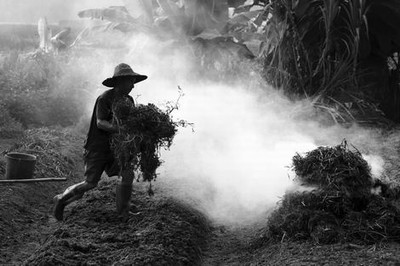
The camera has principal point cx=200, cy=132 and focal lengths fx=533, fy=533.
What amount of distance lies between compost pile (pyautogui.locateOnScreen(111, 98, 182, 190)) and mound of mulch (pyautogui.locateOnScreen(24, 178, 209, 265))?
66 centimetres

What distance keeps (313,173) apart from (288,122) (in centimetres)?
428

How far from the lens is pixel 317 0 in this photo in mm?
10789

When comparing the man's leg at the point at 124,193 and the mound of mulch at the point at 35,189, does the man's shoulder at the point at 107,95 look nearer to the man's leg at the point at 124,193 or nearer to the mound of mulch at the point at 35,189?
the man's leg at the point at 124,193

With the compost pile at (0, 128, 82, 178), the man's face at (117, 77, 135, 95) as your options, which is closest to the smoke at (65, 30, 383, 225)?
the man's face at (117, 77, 135, 95)

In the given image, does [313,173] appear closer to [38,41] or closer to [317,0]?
[317,0]

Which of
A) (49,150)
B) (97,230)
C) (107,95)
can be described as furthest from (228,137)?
(97,230)

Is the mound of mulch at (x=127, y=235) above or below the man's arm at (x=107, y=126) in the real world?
below

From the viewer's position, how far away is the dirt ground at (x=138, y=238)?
4637mm

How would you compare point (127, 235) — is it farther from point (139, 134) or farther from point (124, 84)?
point (124, 84)

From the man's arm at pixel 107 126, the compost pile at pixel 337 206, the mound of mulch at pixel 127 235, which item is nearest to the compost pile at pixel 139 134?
the man's arm at pixel 107 126

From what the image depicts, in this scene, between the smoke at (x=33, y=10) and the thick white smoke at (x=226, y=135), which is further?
the smoke at (x=33, y=10)

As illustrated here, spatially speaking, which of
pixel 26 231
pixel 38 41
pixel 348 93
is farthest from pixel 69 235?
pixel 38 41

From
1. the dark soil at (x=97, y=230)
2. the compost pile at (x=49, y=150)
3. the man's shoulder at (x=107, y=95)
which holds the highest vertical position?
the man's shoulder at (x=107, y=95)

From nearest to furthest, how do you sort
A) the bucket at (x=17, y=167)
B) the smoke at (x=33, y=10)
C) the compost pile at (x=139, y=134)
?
the compost pile at (x=139, y=134), the bucket at (x=17, y=167), the smoke at (x=33, y=10)
